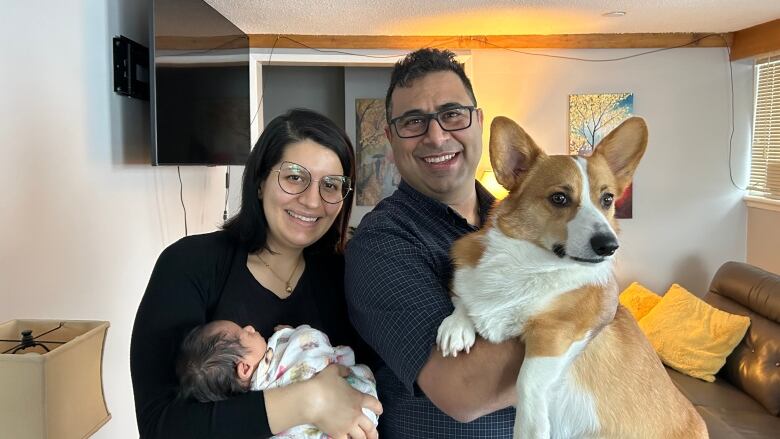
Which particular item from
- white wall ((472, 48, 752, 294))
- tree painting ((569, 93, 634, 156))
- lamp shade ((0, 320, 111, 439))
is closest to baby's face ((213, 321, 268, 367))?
lamp shade ((0, 320, 111, 439))

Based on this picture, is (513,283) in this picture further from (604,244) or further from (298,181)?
(298,181)

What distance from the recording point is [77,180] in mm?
2133

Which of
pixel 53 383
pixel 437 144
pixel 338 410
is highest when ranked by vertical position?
pixel 437 144

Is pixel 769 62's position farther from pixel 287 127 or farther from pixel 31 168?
pixel 31 168

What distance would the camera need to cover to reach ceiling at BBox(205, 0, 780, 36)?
3672 mm

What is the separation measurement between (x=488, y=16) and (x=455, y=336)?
3.37 metres

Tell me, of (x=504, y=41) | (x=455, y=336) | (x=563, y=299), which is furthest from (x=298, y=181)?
(x=504, y=41)

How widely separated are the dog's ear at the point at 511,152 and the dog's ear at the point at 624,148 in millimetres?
152

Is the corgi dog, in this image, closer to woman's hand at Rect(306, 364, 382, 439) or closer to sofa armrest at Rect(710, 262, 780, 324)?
woman's hand at Rect(306, 364, 382, 439)

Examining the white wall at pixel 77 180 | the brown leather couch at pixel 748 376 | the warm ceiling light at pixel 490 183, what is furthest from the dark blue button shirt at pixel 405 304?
the warm ceiling light at pixel 490 183

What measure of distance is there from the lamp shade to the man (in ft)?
1.95

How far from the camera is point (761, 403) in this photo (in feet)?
10.8

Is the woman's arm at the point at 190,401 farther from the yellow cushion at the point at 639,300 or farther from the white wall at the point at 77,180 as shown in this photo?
the yellow cushion at the point at 639,300

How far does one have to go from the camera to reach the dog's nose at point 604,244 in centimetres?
109
